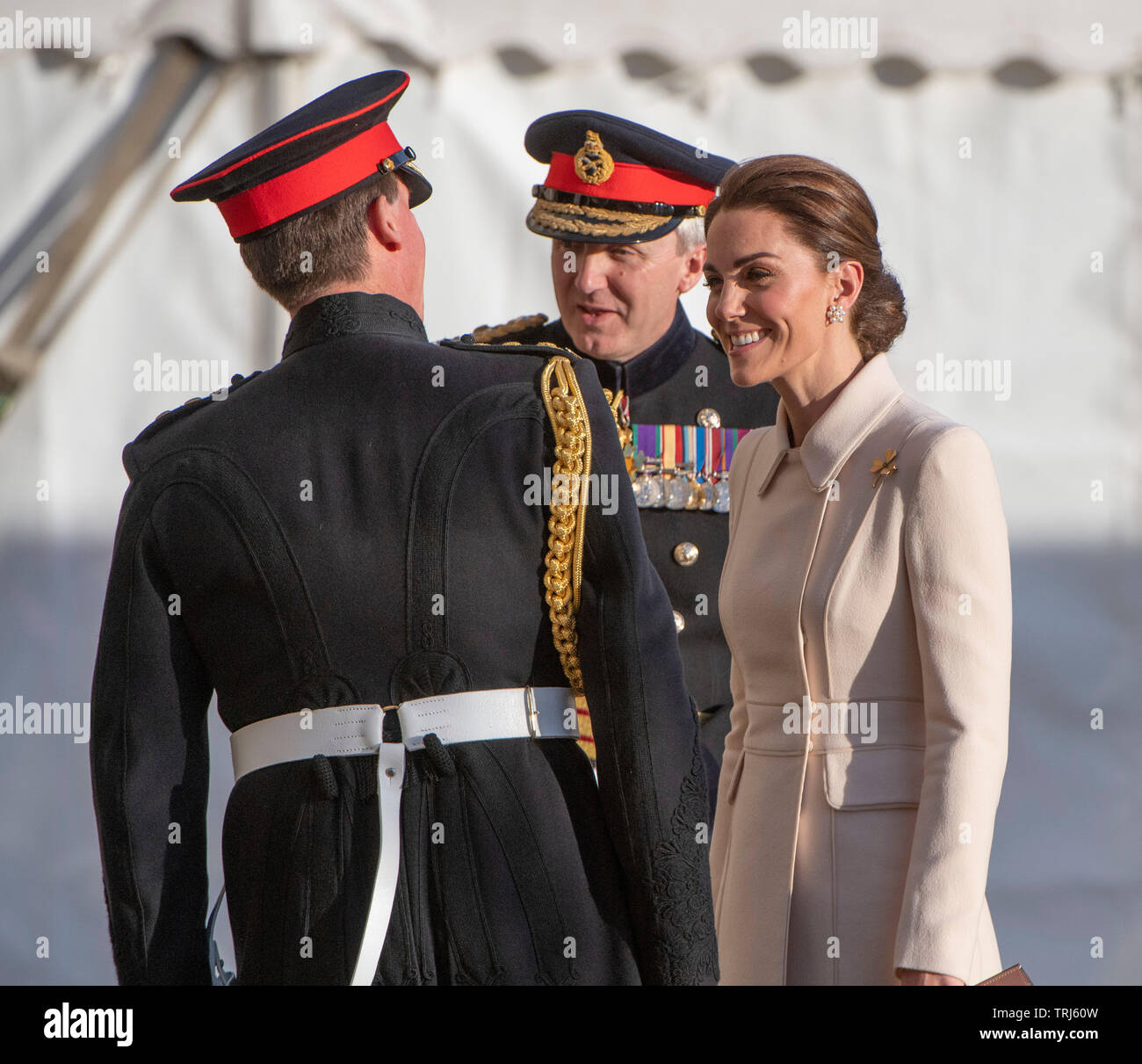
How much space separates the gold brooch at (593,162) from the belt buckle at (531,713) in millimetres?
1390

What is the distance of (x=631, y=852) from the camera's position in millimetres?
1533

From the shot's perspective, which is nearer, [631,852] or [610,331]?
[631,852]

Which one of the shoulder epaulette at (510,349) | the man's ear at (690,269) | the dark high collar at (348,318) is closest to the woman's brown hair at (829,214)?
the shoulder epaulette at (510,349)

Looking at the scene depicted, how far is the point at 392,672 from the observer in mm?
1516

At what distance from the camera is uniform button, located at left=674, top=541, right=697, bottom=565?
2.61m

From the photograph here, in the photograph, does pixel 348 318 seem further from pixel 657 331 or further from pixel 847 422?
pixel 657 331

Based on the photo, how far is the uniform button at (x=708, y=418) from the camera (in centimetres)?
274

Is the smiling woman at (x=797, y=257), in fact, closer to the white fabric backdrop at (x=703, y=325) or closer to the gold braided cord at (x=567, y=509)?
the gold braided cord at (x=567, y=509)
